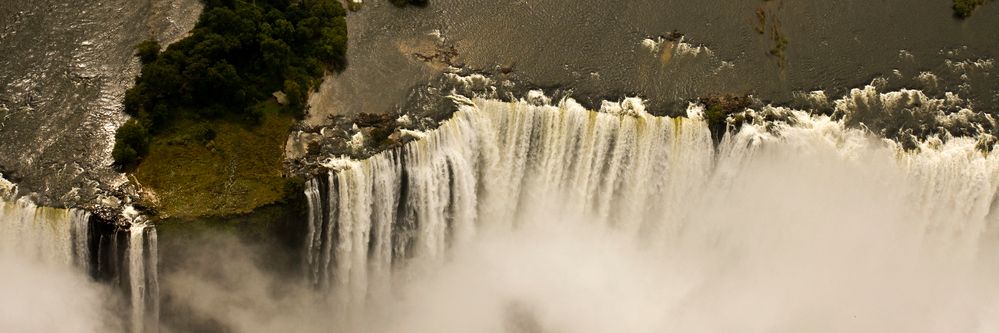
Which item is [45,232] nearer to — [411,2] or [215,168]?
[215,168]

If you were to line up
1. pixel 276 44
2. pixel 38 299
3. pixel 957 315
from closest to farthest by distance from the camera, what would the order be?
pixel 38 299 → pixel 276 44 → pixel 957 315

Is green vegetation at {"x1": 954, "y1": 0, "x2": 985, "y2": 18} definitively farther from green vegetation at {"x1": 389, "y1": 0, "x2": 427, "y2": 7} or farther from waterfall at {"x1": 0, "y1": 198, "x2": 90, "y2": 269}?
waterfall at {"x1": 0, "y1": 198, "x2": 90, "y2": 269}

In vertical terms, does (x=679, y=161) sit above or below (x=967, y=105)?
below

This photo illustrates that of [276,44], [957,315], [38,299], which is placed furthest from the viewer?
[957,315]

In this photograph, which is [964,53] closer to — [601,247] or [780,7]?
[780,7]

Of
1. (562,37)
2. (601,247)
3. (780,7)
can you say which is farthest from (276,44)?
(780,7)

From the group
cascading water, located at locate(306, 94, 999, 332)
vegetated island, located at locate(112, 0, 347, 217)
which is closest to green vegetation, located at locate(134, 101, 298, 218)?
vegetated island, located at locate(112, 0, 347, 217)
